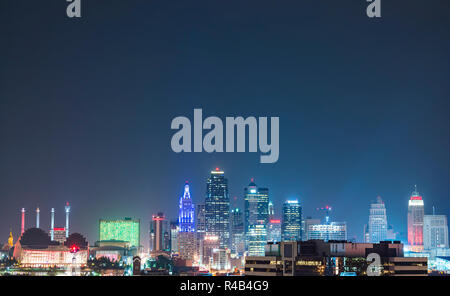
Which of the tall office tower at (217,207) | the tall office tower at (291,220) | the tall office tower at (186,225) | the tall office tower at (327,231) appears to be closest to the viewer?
the tall office tower at (327,231)

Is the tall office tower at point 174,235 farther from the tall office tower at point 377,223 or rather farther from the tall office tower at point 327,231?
the tall office tower at point 377,223

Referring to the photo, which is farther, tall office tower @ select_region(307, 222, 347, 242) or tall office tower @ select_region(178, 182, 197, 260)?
tall office tower @ select_region(178, 182, 197, 260)

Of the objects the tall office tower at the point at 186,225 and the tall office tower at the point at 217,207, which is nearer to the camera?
the tall office tower at the point at 217,207

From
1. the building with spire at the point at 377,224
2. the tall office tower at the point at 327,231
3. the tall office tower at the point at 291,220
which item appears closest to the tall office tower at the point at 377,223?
the building with spire at the point at 377,224

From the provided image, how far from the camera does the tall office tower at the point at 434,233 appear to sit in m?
130

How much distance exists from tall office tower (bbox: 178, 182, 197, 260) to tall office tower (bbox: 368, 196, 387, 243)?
3195 cm

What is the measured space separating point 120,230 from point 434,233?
61.9 metres

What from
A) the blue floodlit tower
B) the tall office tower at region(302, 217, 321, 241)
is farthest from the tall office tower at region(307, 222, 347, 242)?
the blue floodlit tower

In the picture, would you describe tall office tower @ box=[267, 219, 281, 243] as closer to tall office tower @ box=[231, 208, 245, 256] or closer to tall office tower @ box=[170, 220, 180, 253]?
tall office tower @ box=[231, 208, 245, 256]

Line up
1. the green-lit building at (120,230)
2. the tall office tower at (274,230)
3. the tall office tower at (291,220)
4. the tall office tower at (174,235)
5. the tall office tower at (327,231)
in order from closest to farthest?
1. the tall office tower at (327,231)
2. the tall office tower at (291,220)
3. the tall office tower at (274,230)
4. the tall office tower at (174,235)
5. the green-lit building at (120,230)

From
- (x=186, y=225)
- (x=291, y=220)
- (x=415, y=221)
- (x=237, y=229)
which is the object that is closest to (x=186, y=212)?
(x=186, y=225)

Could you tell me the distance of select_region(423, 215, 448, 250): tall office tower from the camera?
129500mm

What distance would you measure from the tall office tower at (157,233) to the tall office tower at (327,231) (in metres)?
34.2
